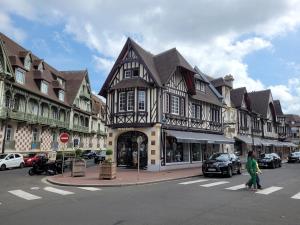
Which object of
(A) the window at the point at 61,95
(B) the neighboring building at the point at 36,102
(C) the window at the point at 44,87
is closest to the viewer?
(B) the neighboring building at the point at 36,102

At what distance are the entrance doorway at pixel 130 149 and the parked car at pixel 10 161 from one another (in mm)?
8758

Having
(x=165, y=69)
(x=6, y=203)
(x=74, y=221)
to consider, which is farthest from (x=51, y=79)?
(x=74, y=221)

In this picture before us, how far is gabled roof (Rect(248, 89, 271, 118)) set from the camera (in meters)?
46.4

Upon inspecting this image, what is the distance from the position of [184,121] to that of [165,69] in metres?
4.57

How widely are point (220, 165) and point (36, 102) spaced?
24006 millimetres

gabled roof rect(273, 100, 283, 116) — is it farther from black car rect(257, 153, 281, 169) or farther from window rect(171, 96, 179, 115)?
window rect(171, 96, 179, 115)

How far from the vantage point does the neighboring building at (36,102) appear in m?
30.0

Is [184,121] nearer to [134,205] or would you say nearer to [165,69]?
[165,69]

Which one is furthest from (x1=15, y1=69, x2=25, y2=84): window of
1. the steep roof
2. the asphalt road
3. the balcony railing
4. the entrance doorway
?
the asphalt road

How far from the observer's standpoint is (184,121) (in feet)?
86.0

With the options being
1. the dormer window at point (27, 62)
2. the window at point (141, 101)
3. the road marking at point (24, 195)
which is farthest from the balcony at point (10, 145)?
the road marking at point (24, 195)

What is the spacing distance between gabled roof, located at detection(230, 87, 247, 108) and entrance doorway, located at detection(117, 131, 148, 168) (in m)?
18.1

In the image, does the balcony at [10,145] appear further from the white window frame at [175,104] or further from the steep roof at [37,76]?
the white window frame at [175,104]

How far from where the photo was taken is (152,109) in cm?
2339
